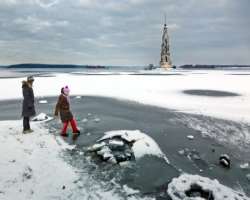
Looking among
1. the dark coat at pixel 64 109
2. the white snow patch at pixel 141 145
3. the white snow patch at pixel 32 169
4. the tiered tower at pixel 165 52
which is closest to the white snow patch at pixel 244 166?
the white snow patch at pixel 141 145

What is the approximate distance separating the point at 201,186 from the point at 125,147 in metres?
2.73

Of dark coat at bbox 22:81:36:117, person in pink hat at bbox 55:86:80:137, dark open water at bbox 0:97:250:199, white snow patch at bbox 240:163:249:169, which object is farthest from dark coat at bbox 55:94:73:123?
white snow patch at bbox 240:163:249:169

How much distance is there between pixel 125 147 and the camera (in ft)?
26.1

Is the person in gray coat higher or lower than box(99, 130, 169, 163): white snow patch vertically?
higher

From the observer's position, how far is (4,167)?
6332 mm

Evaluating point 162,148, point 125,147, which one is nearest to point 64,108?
point 125,147

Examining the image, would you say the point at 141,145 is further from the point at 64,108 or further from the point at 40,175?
the point at 64,108

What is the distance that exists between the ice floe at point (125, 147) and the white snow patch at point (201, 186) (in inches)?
57.8

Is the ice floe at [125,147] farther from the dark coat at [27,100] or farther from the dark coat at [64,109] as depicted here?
the dark coat at [27,100]

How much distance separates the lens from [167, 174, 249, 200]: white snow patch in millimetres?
5461

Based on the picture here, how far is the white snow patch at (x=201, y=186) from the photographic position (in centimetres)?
546

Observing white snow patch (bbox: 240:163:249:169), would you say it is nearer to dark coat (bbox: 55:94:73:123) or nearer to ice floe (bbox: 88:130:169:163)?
ice floe (bbox: 88:130:169:163)

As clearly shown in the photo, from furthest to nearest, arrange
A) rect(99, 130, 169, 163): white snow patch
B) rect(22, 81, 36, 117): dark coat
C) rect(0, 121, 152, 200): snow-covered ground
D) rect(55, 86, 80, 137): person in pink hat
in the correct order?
rect(55, 86, 80, 137): person in pink hat, rect(22, 81, 36, 117): dark coat, rect(99, 130, 169, 163): white snow patch, rect(0, 121, 152, 200): snow-covered ground

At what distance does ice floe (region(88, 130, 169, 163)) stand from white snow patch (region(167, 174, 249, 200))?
57.8 inches
